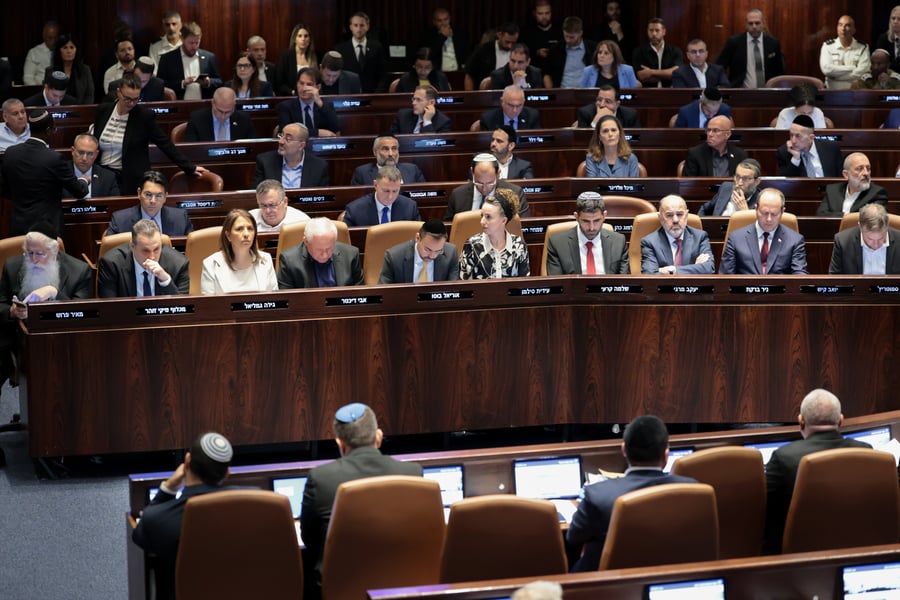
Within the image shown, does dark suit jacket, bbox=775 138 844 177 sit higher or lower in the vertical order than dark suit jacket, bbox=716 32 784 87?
lower

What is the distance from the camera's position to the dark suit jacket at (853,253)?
Answer: 7156 mm

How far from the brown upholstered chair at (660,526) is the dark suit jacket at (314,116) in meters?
6.56

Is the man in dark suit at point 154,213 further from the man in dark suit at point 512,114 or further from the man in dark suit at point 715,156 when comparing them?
the man in dark suit at point 715,156

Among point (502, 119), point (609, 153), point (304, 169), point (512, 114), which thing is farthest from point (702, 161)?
point (304, 169)

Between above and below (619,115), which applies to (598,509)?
below

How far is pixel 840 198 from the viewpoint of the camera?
27.8 ft

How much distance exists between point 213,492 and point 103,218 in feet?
15.3

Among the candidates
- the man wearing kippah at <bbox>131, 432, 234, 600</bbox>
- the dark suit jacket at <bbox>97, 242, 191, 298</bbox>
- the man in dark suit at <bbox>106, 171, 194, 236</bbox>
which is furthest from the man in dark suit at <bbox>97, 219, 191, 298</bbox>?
the man wearing kippah at <bbox>131, 432, 234, 600</bbox>

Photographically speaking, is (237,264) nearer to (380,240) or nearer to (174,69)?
(380,240)

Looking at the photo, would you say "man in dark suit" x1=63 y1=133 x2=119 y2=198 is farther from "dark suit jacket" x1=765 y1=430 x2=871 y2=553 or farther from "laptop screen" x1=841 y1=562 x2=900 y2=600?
"laptop screen" x1=841 y1=562 x2=900 y2=600

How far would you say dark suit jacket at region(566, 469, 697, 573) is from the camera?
13.5 feet

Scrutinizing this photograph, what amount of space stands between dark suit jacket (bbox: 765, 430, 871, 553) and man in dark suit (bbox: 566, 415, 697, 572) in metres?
0.57

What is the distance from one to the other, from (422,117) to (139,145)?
2.18m

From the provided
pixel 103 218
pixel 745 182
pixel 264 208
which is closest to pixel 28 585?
pixel 264 208
